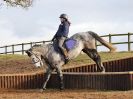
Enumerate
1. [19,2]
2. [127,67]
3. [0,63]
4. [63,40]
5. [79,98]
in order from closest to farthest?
[79,98] → [63,40] → [127,67] → [0,63] → [19,2]

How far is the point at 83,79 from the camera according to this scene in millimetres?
23219

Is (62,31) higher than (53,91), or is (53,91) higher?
(62,31)

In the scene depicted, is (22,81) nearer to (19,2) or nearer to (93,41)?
(93,41)

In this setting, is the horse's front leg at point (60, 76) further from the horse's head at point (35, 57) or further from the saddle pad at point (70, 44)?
the saddle pad at point (70, 44)

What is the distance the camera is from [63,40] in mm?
21688

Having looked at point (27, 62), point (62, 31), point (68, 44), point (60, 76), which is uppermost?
point (62, 31)

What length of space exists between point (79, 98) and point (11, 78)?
7.60 meters

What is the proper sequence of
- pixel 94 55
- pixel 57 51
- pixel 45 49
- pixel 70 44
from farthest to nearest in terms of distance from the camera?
pixel 94 55 < pixel 70 44 < pixel 57 51 < pixel 45 49

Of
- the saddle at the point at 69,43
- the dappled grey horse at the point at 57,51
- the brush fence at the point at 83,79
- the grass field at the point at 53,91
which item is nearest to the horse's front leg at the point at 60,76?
the dappled grey horse at the point at 57,51

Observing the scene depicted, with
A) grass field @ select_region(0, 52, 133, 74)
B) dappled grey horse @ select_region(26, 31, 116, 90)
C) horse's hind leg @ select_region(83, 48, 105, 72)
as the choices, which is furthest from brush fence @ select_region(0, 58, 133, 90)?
grass field @ select_region(0, 52, 133, 74)

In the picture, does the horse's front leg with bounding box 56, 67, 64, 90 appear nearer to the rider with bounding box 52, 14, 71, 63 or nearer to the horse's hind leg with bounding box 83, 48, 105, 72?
the rider with bounding box 52, 14, 71, 63

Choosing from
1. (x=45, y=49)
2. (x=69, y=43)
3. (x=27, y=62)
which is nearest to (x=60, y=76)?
(x=45, y=49)

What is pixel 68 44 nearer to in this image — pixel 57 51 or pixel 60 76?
pixel 57 51

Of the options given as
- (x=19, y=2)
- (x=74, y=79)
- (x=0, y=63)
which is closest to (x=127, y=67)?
(x=74, y=79)
